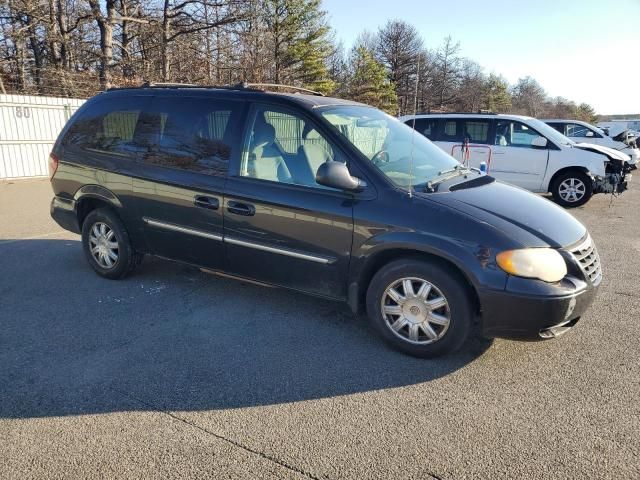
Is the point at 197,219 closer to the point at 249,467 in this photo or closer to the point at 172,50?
the point at 249,467

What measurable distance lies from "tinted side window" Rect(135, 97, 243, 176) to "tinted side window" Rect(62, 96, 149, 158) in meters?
0.13

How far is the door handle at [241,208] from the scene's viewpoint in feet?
12.7

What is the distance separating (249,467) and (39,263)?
442cm

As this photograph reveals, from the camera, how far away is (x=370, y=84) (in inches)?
1644

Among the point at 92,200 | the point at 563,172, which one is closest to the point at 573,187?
the point at 563,172

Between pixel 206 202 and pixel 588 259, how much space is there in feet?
9.76

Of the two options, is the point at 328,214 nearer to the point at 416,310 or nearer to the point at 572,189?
the point at 416,310

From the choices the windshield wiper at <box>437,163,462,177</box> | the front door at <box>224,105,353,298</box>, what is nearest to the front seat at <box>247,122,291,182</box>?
the front door at <box>224,105,353,298</box>

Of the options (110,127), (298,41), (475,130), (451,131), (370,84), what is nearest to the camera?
(110,127)

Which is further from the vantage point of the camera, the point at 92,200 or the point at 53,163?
the point at 53,163

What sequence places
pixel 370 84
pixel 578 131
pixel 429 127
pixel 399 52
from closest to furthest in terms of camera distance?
1. pixel 429 127
2. pixel 578 131
3. pixel 370 84
4. pixel 399 52

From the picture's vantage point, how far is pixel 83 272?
523cm

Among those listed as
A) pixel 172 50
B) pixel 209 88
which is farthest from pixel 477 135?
pixel 172 50

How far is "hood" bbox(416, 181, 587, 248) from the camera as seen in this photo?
10.4 ft
